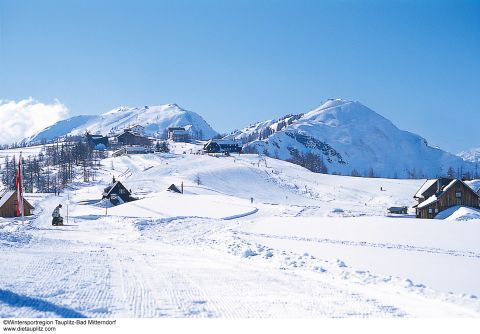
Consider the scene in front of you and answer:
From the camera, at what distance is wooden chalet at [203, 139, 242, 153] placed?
169 metres

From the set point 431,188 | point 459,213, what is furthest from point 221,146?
point 459,213

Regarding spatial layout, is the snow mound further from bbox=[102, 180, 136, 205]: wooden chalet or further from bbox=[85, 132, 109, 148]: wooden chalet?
bbox=[85, 132, 109, 148]: wooden chalet

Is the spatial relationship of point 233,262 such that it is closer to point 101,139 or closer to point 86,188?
point 86,188

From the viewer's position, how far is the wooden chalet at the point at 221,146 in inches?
6663

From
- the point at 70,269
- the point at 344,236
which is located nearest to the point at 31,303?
the point at 70,269

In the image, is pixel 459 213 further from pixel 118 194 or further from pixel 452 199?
pixel 118 194

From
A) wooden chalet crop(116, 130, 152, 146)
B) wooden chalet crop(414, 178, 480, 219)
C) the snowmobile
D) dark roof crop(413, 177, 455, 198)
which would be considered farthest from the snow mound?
wooden chalet crop(116, 130, 152, 146)

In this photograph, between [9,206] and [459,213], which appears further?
[9,206]

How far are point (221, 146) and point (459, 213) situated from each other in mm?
125229

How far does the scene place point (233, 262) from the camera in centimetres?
1759

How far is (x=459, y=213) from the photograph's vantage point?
187 feet

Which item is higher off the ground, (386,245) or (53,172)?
(53,172)

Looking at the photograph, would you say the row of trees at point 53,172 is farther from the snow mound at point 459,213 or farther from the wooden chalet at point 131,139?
the snow mound at point 459,213

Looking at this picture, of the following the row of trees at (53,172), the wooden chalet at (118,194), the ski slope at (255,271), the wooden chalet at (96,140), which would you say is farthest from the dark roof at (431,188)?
the wooden chalet at (96,140)
